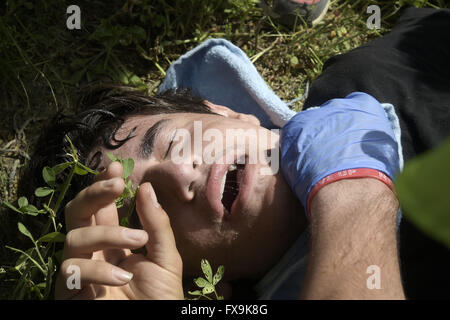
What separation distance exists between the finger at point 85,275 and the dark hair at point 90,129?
0.44 m

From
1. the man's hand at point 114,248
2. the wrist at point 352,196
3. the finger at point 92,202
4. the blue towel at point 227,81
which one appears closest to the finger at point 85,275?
the man's hand at point 114,248

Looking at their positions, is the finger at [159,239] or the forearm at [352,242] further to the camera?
the finger at [159,239]

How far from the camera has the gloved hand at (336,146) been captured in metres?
1.21

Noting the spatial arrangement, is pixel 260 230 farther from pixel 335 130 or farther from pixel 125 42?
pixel 125 42

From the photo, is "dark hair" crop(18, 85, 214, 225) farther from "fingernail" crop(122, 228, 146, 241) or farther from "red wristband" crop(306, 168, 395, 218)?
"red wristband" crop(306, 168, 395, 218)

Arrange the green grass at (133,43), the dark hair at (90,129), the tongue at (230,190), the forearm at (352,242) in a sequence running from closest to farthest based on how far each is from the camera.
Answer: the forearm at (352,242)
the tongue at (230,190)
the dark hair at (90,129)
the green grass at (133,43)

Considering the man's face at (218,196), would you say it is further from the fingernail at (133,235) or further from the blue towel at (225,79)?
the blue towel at (225,79)

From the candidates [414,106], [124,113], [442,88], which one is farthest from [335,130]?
[124,113]

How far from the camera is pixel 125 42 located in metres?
2.37

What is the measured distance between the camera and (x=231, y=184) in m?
1.49

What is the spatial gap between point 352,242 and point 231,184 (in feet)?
1.75

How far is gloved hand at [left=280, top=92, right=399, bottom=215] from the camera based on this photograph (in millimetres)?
1211

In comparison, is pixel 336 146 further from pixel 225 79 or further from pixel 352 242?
pixel 225 79

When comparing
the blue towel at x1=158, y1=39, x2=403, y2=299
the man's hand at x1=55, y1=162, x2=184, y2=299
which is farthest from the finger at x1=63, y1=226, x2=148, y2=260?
the blue towel at x1=158, y1=39, x2=403, y2=299
